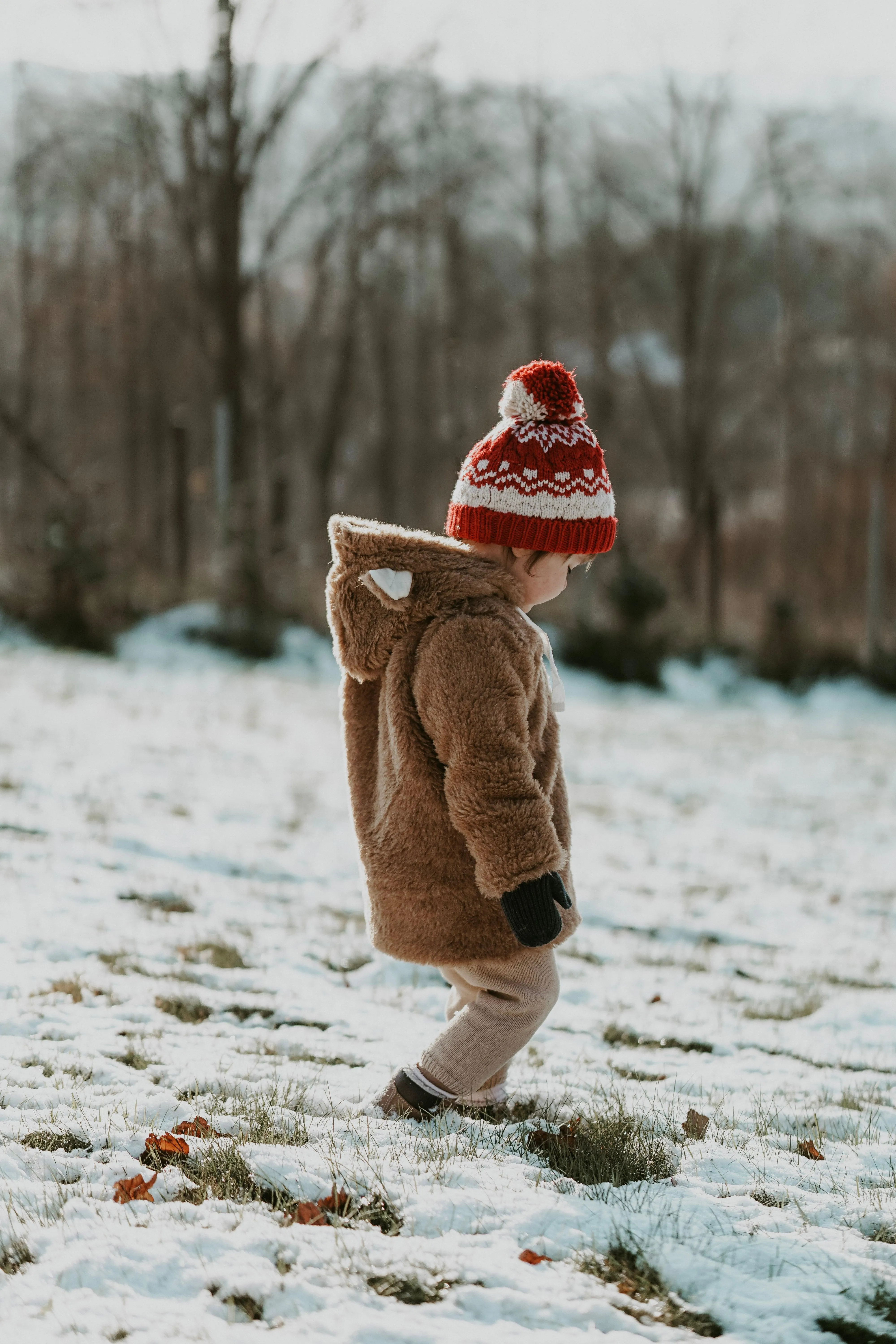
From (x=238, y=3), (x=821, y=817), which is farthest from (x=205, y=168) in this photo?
(x=821, y=817)

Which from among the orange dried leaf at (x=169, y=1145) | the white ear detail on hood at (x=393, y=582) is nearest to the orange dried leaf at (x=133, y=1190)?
the orange dried leaf at (x=169, y=1145)

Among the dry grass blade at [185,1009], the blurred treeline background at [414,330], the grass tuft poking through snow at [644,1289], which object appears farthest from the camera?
the blurred treeline background at [414,330]

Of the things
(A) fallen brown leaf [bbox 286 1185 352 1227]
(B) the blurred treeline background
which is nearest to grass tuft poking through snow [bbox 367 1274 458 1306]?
(A) fallen brown leaf [bbox 286 1185 352 1227]

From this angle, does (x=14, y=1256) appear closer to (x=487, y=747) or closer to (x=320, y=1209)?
(x=320, y=1209)

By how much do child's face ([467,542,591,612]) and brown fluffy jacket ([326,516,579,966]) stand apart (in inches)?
2.2

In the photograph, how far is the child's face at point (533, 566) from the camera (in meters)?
2.88

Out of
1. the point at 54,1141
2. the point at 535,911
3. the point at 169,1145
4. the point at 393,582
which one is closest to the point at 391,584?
the point at 393,582

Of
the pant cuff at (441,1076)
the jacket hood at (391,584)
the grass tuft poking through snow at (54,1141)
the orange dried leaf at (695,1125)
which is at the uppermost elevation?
the jacket hood at (391,584)

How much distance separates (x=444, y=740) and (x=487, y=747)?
0.11 meters

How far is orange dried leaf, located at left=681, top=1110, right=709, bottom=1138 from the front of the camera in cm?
293

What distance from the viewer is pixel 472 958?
9.17 ft

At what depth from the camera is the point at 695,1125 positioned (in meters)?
2.96

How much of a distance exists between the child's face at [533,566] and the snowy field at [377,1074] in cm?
124

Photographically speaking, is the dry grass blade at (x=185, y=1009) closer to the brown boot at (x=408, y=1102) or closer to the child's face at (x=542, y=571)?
the brown boot at (x=408, y=1102)
